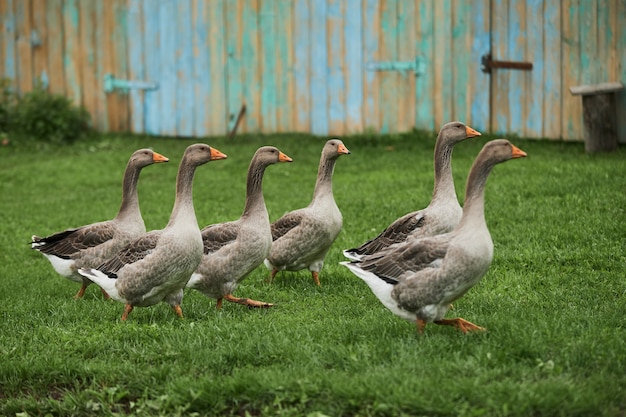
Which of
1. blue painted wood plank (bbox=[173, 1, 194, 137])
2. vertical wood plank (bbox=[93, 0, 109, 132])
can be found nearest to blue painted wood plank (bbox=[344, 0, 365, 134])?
blue painted wood plank (bbox=[173, 1, 194, 137])

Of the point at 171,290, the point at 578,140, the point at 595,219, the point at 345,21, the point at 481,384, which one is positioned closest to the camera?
the point at 481,384

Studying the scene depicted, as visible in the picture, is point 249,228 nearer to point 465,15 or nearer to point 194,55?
point 465,15

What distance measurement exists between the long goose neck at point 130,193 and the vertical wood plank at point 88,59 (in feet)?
30.8

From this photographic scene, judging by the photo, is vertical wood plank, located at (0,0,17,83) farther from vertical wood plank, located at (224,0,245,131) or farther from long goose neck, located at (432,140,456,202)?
long goose neck, located at (432,140,456,202)

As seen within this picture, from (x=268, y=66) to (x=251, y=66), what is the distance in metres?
0.33

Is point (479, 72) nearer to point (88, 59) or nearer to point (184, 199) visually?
point (88, 59)

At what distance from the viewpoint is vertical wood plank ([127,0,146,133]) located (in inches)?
679

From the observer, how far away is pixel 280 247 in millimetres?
8992

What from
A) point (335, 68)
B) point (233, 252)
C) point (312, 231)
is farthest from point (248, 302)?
point (335, 68)

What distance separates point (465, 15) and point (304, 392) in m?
10.3

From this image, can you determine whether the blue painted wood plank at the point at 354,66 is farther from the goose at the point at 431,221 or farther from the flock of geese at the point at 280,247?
the goose at the point at 431,221

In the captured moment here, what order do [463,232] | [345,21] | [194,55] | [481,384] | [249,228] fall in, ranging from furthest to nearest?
[194,55] < [345,21] < [249,228] < [463,232] < [481,384]

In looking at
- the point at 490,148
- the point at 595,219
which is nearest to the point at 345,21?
the point at 595,219

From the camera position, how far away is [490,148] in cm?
673
